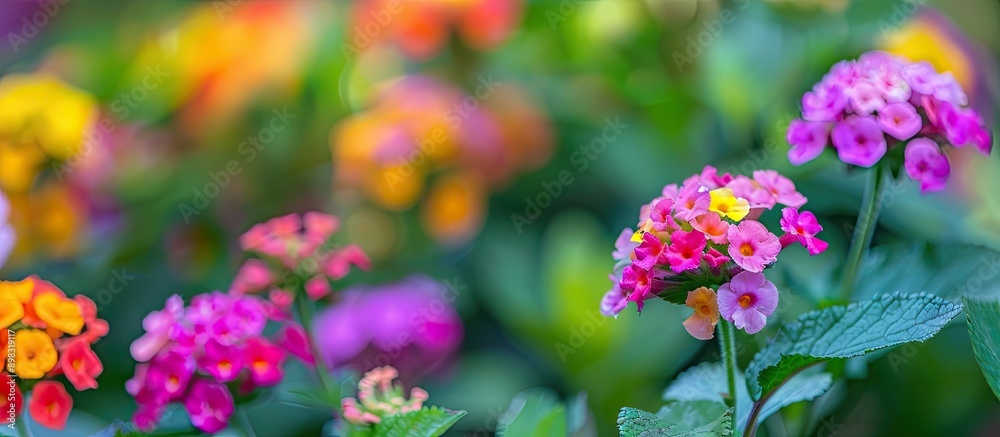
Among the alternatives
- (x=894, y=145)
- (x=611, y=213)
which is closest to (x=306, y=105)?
(x=611, y=213)

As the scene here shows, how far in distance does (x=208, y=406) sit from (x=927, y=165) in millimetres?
526

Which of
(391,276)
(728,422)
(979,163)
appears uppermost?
(728,422)

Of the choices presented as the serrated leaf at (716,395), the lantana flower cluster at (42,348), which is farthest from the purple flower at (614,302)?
the lantana flower cluster at (42,348)

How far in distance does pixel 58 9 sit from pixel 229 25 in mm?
252

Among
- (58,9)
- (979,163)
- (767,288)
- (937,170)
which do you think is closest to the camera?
(767,288)

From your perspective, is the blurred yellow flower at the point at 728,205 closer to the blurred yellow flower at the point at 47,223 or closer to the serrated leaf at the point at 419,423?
the serrated leaf at the point at 419,423

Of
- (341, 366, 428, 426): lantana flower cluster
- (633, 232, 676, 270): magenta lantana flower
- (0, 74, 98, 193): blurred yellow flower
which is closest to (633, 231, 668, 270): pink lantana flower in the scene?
(633, 232, 676, 270): magenta lantana flower

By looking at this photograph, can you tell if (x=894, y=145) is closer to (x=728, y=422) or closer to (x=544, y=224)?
(x=728, y=422)

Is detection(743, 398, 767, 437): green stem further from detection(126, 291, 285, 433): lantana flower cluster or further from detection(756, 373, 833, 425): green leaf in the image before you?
detection(126, 291, 285, 433): lantana flower cluster

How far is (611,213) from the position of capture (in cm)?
107

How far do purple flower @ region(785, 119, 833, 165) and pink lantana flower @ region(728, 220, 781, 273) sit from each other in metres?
0.16

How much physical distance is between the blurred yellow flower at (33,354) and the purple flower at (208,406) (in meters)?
0.09

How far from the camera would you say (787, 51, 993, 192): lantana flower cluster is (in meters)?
0.58

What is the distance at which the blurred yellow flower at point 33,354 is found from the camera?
0.53 m
